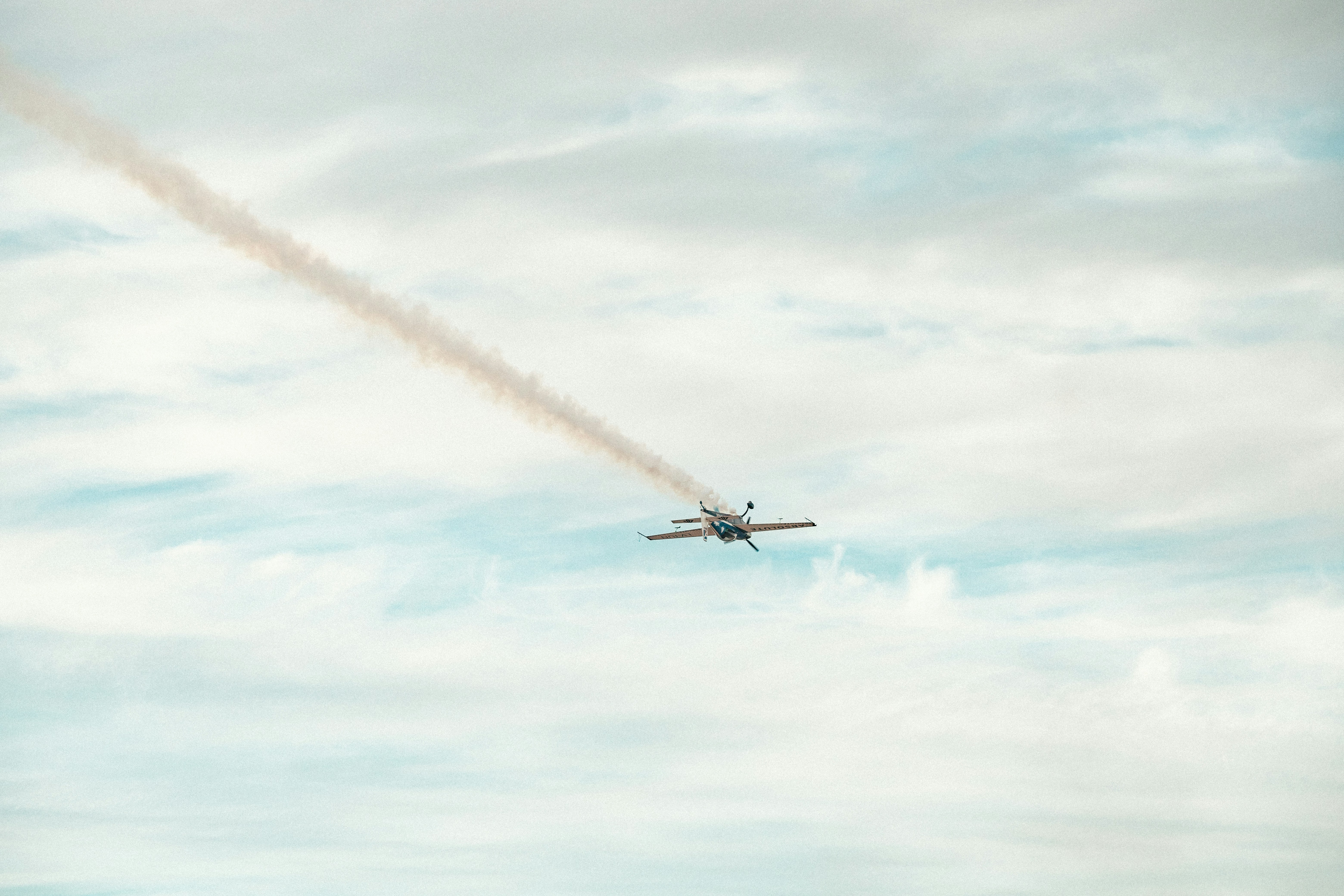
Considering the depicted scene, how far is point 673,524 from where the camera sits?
18600 centimetres

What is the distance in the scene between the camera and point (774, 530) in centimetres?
18975

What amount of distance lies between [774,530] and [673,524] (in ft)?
46.0
